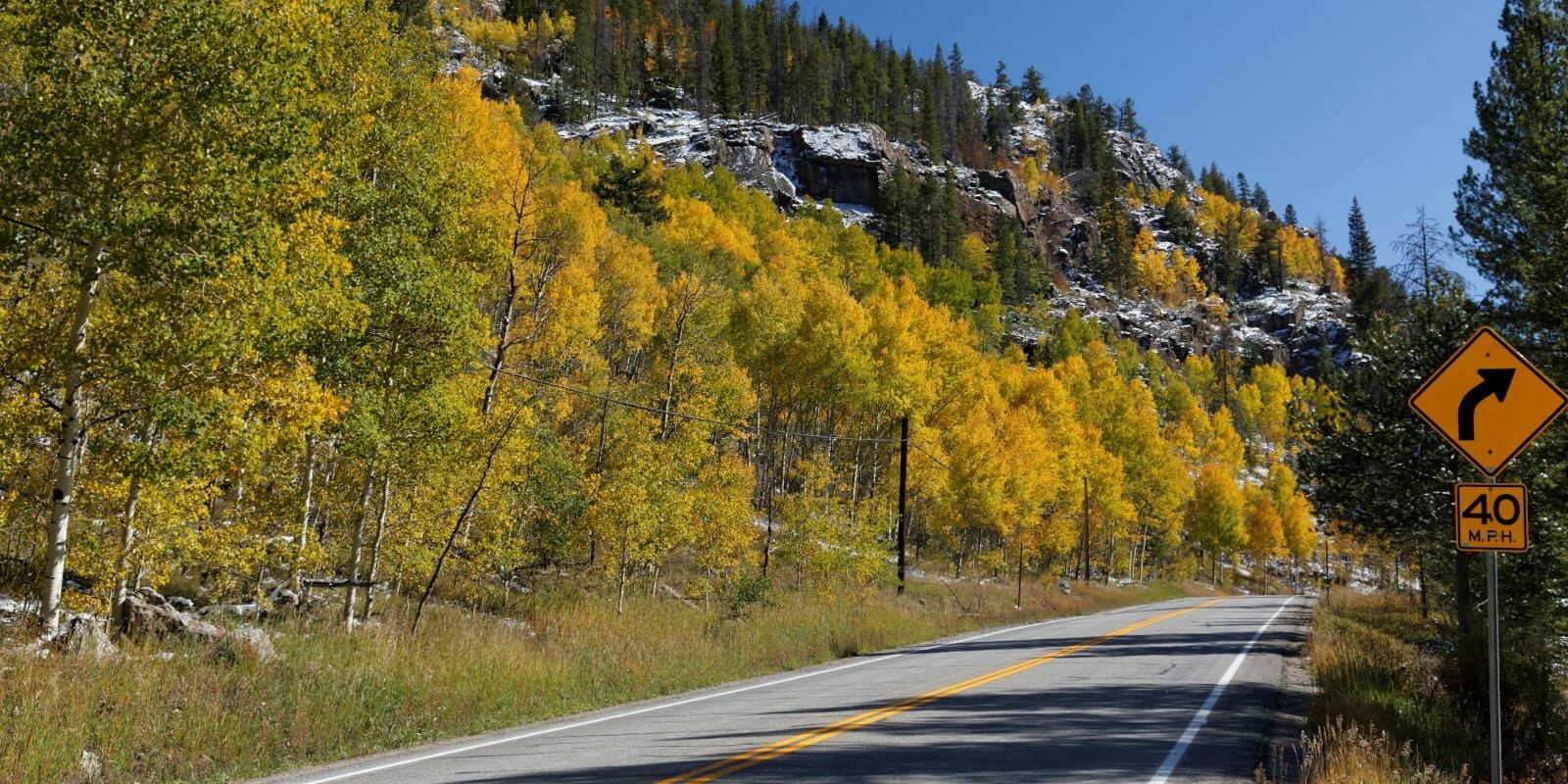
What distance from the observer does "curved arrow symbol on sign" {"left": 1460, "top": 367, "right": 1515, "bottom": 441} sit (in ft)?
21.1

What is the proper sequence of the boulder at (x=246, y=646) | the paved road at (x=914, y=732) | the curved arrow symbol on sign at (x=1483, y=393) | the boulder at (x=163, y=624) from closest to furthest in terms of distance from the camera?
the curved arrow symbol on sign at (x=1483, y=393) → the paved road at (x=914, y=732) → the boulder at (x=246, y=646) → the boulder at (x=163, y=624)

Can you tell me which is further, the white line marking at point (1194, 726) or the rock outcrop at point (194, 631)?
the rock outcrop at point (194, 631)

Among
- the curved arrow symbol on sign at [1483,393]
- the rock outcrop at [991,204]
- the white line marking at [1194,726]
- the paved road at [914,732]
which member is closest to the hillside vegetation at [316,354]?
the paved road at [914,732]

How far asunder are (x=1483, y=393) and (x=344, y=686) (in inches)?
450

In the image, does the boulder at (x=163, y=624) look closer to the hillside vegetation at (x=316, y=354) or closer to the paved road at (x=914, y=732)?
the hillside vegetation at (x=316, y=354)

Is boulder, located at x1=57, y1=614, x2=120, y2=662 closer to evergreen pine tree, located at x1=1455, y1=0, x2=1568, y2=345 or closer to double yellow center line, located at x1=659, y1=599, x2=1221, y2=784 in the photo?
double yellow center line, located at x1=659, y1=599, x2=1221, y2=784

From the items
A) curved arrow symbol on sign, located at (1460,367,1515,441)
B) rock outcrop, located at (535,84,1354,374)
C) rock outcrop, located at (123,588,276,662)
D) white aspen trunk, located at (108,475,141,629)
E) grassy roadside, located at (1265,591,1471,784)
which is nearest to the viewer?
curved arrow symbol on sign, located at (1460,367,1515,441)

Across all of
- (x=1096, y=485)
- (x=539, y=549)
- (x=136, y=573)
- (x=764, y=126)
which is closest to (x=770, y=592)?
(x=539, y=549)

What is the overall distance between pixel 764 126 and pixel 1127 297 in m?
68.2

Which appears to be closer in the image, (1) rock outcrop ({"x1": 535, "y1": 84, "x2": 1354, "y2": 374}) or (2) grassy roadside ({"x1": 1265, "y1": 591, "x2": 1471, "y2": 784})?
(2) grassy roadside ({"x1": 1265, "y1": 591, "x2": 1471, "y2": 784})

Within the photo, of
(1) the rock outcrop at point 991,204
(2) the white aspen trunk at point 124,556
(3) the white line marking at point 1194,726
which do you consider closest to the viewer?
(3) the white line marking at point 1194,726

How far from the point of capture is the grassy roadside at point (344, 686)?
25.0 feet

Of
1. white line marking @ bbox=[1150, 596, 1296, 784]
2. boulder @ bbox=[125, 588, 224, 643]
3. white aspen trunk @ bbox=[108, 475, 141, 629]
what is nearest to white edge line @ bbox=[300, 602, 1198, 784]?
boulder @ bbox=[125, 588, 224, 643]

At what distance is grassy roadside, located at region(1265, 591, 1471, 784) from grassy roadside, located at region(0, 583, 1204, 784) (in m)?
8.90
